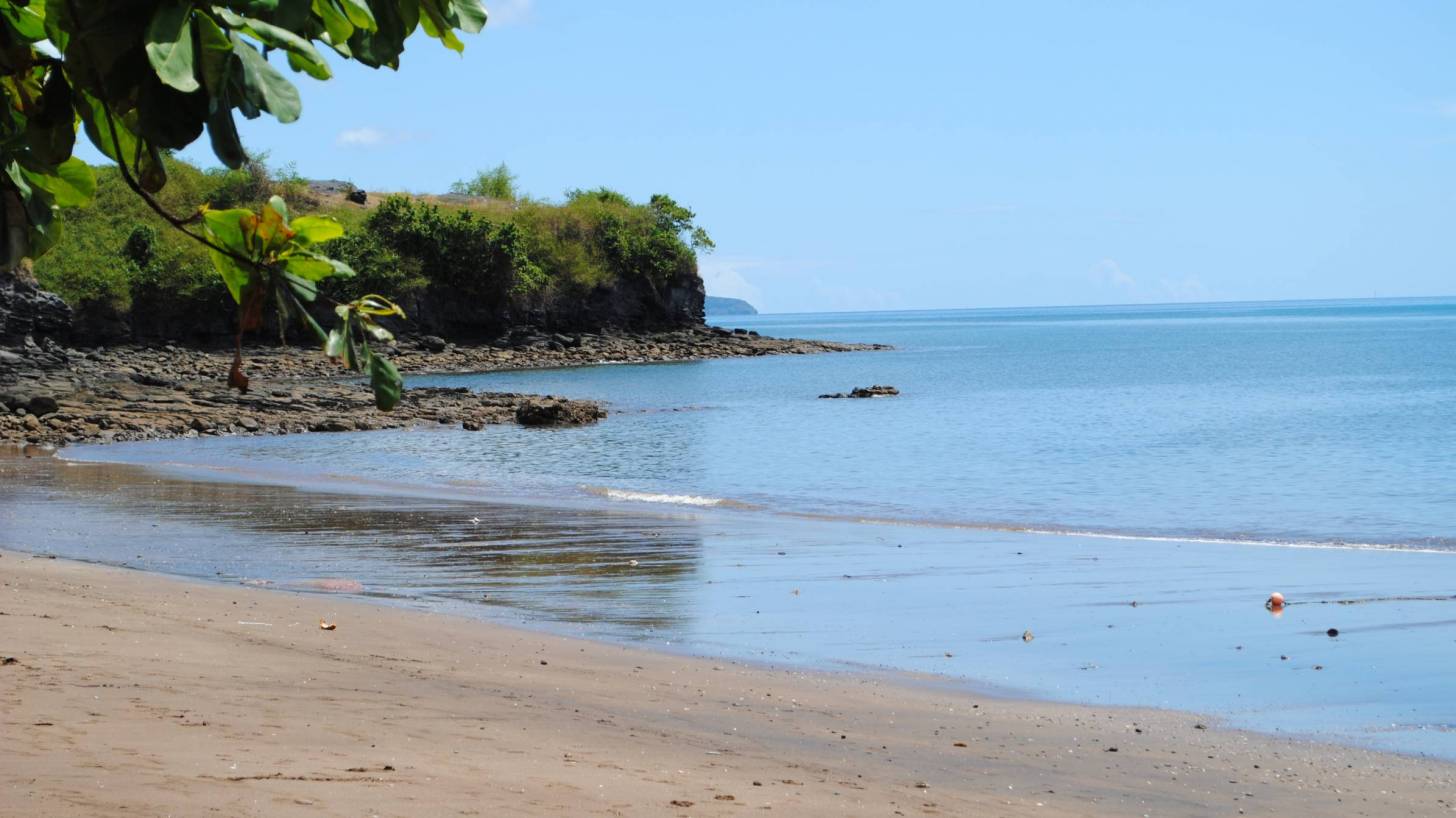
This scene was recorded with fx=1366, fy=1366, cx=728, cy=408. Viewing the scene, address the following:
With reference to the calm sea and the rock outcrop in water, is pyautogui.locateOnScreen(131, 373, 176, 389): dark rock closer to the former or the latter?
the calm sea

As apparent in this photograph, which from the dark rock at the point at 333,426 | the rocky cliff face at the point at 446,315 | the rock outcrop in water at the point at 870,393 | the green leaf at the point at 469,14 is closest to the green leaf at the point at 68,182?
the green leaf at the point at 469,14

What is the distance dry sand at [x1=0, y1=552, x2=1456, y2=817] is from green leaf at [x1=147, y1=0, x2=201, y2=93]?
132 inches

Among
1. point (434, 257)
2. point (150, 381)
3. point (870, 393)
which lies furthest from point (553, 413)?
point (434, 257)

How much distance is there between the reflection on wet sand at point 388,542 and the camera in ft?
36.4

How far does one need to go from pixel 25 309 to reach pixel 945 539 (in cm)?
2958

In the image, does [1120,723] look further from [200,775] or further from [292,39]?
[292,39]

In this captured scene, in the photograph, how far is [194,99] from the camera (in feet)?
5.73

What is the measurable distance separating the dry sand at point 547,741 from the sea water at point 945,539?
86 cm

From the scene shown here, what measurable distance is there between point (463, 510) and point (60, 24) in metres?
16.2

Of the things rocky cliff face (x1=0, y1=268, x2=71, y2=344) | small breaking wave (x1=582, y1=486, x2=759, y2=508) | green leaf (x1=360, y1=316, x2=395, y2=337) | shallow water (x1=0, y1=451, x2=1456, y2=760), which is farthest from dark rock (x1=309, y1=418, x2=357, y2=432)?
green leaf (x1=360, y1=316, x2=395, y2=337)

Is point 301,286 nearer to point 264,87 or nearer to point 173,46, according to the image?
point 264,87

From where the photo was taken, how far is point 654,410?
3959cm

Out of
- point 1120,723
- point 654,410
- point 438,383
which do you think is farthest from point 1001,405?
point 1120,723

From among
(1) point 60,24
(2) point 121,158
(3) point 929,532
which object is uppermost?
(1) point 60,24
